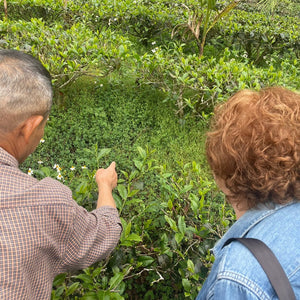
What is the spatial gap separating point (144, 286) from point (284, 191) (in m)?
1.35

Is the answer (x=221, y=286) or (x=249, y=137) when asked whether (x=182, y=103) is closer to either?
(x=249, y=137)

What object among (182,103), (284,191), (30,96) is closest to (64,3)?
(182,103)

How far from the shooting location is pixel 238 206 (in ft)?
3.94

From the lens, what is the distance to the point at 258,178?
1061 mm

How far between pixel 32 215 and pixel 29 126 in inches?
16.7

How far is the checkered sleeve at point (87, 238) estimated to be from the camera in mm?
1191

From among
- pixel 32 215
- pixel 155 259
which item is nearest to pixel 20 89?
pixel 32 215

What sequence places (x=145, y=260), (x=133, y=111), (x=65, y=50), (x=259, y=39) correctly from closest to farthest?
(x=145, y=260)
(x=65, y=50)
(x=133, y=111)
(x=259, y=39)

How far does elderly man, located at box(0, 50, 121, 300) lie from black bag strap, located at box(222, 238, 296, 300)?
624 mm

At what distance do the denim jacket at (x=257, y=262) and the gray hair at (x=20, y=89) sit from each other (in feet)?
3.07

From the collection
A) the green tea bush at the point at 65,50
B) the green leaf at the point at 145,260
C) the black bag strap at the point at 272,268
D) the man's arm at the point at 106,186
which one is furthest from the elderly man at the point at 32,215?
the green tea bush at the point at 65,50

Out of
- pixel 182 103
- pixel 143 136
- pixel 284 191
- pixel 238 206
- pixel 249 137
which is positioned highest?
pixel 249 137

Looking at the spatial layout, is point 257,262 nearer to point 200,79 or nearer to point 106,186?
point 106,186

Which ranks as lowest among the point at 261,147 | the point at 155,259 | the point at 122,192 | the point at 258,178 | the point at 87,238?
the point at 155,259
